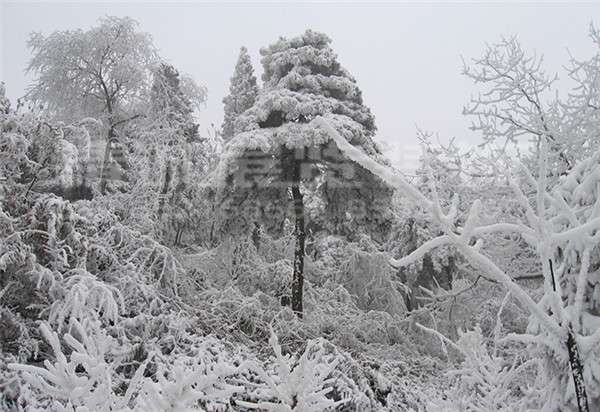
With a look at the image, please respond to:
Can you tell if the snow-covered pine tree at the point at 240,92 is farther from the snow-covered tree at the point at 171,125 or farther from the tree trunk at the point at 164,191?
the tree trunk at the point at 164,191

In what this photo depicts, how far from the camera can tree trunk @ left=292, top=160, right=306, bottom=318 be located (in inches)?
477

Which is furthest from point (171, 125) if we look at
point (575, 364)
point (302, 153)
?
point (575, 364)

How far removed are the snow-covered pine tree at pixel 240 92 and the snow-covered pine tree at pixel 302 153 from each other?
7731 mm

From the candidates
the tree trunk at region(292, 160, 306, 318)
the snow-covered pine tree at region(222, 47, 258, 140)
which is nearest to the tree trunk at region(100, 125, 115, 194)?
the tree trunk at region(292, 160, 306, 318)

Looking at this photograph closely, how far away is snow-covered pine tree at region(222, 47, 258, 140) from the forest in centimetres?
302

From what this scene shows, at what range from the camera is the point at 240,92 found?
21.2 meters

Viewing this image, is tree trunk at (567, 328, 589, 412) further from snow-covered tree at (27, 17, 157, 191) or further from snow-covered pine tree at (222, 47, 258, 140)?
snow-covered pine tree at (222, 47, 258, 140)

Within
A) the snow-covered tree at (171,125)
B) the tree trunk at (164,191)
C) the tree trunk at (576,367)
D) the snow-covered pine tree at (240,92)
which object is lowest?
the tree trunk at (576,367)

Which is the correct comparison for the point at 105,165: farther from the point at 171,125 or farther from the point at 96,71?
the point at 96,71

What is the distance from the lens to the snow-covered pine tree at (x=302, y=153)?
38.7 ft

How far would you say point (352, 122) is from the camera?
1175 centimetres

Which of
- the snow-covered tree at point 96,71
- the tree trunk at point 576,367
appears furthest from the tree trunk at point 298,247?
the tree trunk at point 576,367

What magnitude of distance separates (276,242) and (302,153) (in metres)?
4.63

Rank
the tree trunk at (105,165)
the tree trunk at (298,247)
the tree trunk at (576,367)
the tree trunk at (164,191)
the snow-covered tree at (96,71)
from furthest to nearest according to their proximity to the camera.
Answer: the snow-covered tree at (96,71)
the tree trunk at (105,165)
the tree trunk at (298,247)
the tree trunk at (164,191)
the tree trunk at (576,367)
